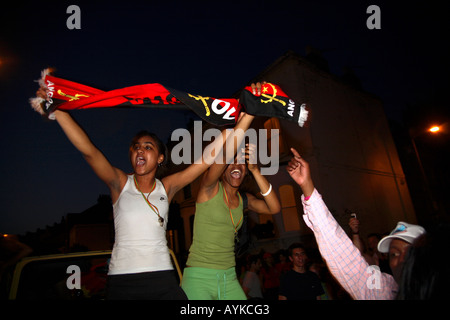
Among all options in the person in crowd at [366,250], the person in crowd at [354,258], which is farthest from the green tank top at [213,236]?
the person in crowd at [366,250]

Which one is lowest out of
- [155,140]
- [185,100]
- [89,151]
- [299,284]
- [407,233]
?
[299,284]

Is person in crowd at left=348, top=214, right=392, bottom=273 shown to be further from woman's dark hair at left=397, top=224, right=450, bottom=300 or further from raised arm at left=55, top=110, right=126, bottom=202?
raised arm at left=55, top=110, right=126, bottom=202

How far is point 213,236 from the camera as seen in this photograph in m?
2.71

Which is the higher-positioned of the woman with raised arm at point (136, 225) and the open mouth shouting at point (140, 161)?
the open mouth shouting at point (140, 161)

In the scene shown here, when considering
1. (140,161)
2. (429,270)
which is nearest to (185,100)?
(140,161)

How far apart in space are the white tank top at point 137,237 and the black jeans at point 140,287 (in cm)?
4

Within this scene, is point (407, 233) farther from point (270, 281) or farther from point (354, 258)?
point (270, 281)

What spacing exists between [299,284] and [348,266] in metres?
3.16

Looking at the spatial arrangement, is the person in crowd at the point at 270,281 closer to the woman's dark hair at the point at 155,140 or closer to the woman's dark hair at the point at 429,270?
the woman's dark hair at the point at 155,140

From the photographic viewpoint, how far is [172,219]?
56.7 feet

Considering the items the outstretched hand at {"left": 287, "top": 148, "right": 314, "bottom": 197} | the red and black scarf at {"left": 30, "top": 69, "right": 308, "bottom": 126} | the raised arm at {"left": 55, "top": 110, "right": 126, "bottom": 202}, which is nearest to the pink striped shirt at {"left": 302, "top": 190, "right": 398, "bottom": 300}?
the outstretched hand at {"left": 287, "top": 148, "right": 314, "bottom": 197}

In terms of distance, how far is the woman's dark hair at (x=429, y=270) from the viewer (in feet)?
3.85
